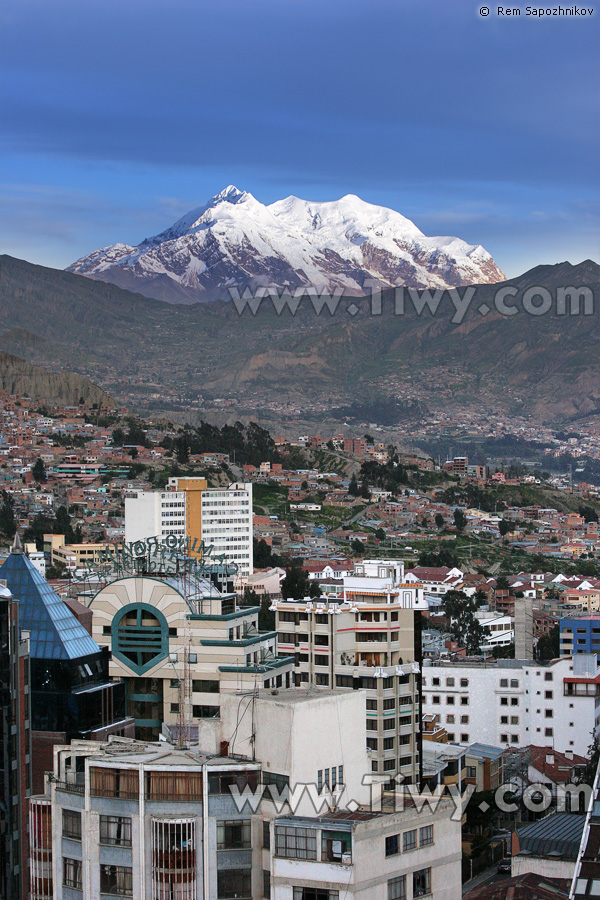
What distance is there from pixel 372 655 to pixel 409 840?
10449 millimetres

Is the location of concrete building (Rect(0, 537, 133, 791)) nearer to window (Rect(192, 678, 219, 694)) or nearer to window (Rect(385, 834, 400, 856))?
window (Rect(192, 678, 219, 694))

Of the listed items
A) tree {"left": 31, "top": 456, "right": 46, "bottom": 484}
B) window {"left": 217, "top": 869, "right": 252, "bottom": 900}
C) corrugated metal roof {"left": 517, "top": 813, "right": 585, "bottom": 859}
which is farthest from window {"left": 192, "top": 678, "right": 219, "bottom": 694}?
tree {"left": 31, "top": 456, "right": 46, "bottom": 484}

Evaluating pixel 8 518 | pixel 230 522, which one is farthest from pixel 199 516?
pixel 8 518

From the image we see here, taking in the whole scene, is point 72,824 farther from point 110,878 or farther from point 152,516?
point 152,516

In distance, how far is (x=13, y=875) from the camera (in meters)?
17.9

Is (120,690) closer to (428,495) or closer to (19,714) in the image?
(19,714)

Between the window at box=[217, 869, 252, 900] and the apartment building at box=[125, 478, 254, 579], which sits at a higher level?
the apartment building at box=[125, 478, 254, 579]

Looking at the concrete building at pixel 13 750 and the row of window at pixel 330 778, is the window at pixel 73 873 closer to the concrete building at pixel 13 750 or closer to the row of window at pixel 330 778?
the row of window at pixel 330 778

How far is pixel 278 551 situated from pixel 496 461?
8704cm

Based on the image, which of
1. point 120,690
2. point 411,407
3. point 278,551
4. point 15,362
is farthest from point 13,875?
point 411,407

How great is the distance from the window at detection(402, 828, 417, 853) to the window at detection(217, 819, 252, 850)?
4.52ft

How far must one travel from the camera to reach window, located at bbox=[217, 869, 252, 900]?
1374 centimetres

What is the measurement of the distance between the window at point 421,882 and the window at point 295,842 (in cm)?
113

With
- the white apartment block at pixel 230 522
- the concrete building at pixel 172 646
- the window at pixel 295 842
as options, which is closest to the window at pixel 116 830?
the window at pixel 295 842
